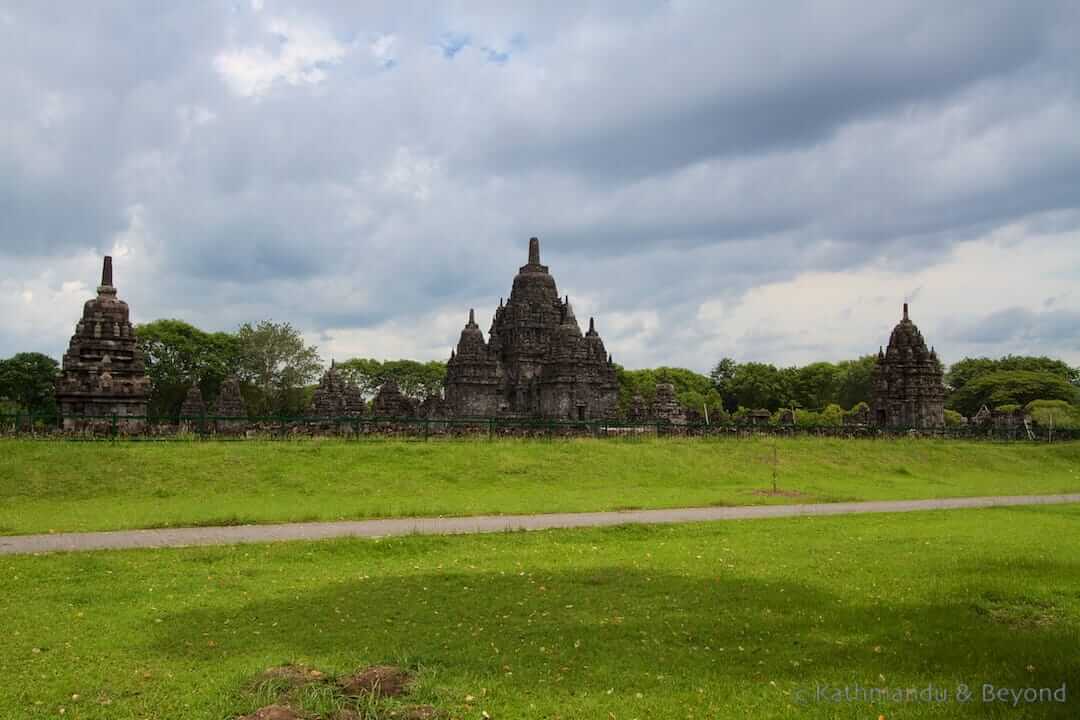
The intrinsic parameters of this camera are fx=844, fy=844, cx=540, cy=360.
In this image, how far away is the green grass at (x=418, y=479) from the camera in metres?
21.5

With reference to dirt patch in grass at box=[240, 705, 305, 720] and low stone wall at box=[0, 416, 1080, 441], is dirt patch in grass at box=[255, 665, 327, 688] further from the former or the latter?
low stone wall at box=[0, 416, 1080, 441]

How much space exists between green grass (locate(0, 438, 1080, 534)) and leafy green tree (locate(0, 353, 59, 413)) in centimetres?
4983

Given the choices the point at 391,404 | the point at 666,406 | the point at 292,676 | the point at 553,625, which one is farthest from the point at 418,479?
the point at 391,404

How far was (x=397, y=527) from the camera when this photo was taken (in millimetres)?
17891

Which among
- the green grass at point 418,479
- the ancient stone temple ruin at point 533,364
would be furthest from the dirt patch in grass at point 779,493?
the ancient stone temple ruin at point 533,364

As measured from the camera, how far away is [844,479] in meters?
35.1

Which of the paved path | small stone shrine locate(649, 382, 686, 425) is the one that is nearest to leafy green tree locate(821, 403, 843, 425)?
small stone shrine locate(649, 382, 686, 425)

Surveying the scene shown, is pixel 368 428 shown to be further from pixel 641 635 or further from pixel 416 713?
→ pixel 416 713

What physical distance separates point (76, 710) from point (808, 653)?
6.91m

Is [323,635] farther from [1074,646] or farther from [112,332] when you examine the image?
[112,332]

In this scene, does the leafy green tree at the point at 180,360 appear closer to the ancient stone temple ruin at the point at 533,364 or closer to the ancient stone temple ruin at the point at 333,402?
the ancient stone temple ruin at the point at 333,402

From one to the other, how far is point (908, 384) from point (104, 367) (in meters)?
50.6

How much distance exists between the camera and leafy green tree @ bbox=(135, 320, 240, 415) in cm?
7481

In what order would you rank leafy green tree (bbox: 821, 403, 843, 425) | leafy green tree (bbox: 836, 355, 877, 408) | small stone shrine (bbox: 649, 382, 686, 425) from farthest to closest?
leafy green tree (bbox: 836, 355, 877, 408) < leafy green tree (bbox: 821, 403, 843, 425) < small stone shrine (bbox: 649, 382, 686, 425)
